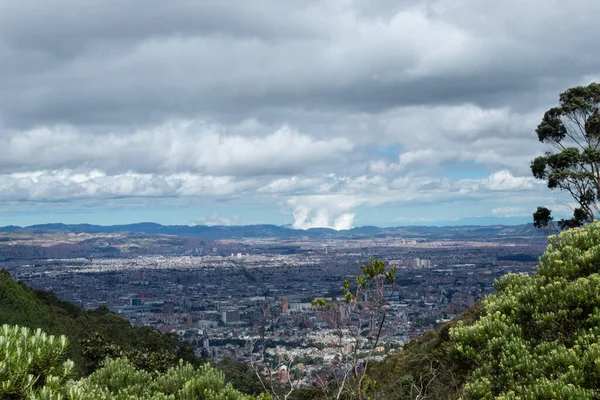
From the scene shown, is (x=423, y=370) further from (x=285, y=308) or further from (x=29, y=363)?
(x=285, y=308)

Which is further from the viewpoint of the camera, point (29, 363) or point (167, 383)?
point (167, 383)

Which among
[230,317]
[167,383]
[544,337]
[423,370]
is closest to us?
[544,337]

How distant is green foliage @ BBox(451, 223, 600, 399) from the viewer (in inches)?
322

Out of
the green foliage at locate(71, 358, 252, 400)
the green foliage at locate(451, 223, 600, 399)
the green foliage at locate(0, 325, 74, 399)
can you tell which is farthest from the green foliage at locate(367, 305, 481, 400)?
the green foliage at locate(0, 325, 74, 399)

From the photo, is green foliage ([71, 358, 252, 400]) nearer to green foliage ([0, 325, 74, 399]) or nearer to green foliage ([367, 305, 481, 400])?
green foliage ([0, 325, 74, 399])

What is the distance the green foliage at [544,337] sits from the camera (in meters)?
8.17

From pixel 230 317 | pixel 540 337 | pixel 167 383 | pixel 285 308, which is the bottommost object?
pixel 230 317

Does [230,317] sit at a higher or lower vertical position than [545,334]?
lower

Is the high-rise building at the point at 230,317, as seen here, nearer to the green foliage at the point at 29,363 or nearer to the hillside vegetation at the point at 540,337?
the hillside vegetation at the point at 540,337

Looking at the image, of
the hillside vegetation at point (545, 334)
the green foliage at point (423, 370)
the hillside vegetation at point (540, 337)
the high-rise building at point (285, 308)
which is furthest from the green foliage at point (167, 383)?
the high-rise building at point (285, 308)

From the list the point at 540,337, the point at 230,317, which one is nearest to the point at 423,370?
the point at 540,337

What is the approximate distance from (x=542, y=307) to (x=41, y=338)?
8923 millimetres

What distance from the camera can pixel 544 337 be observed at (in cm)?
996

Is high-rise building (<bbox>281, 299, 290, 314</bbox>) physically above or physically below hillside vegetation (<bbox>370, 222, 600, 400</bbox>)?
below
